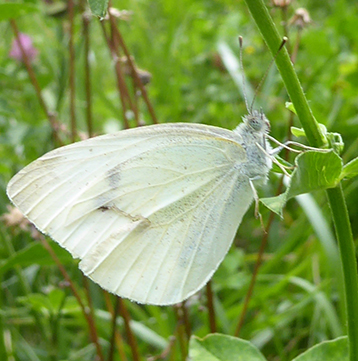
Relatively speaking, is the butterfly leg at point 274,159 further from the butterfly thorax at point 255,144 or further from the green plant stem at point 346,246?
the green plant stem at point 346,246

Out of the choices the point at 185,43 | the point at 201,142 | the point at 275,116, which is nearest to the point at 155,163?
the point at 201,142

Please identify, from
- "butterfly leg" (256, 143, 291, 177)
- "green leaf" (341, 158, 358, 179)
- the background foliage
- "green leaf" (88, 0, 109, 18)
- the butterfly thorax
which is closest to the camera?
"green leaf" (88, 0, 109, 18)

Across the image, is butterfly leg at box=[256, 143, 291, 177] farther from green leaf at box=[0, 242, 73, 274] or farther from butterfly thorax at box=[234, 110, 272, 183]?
green leaf at box=[0, 242, 73, 274]

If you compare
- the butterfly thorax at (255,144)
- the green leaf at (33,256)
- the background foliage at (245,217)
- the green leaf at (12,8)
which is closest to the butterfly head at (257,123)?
the butterfly thorax at (255,144)

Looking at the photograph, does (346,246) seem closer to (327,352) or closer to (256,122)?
(327,352)

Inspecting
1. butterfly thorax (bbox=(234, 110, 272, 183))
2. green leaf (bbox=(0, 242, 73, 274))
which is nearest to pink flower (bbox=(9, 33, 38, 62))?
green leaf (bbox=(0, 242, 73, 274))

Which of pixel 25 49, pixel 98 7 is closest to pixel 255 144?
pixel 98 7
